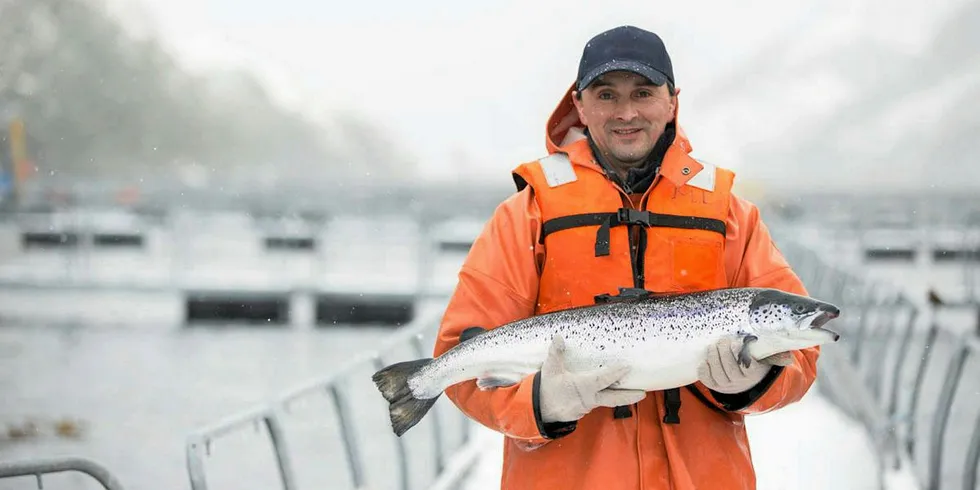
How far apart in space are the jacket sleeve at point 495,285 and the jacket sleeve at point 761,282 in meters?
0.51

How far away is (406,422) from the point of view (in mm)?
2639

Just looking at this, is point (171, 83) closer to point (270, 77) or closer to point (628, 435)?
point (270, 77)

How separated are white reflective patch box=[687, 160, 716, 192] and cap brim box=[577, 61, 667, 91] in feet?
0.81

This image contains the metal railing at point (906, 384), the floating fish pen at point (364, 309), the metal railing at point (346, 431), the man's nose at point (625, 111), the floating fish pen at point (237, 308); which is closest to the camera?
the man's nose at point (625, 111)

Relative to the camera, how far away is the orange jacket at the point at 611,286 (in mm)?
2572

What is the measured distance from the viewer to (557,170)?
2.67 metres

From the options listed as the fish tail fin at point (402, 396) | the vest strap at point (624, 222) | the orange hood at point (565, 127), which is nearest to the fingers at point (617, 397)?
the vest strap at point (624, 222)

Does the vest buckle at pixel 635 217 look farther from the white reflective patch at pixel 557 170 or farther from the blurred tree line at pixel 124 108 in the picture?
the blurred tree line at pixel 124 108

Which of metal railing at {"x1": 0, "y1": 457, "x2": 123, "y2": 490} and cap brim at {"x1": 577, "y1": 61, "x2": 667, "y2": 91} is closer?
cap brim at {"x1": 577, "y1": 61, "x2": 667, "y2": 91}


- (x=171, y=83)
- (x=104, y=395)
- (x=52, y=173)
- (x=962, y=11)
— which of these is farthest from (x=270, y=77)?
(x=104, y=395)

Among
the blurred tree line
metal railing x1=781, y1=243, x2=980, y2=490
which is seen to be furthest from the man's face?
the blurred tree line

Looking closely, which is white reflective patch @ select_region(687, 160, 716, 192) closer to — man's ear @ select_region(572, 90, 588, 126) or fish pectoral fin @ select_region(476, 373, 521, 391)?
man's ear @ select_region(572, 90, 588, 126)

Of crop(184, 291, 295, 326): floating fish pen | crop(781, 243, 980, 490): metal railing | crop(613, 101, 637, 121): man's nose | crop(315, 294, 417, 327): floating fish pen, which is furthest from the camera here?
crop(184, 291, 295, 326): floating fish pen

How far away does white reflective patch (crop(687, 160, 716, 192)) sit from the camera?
2639 millimetres
